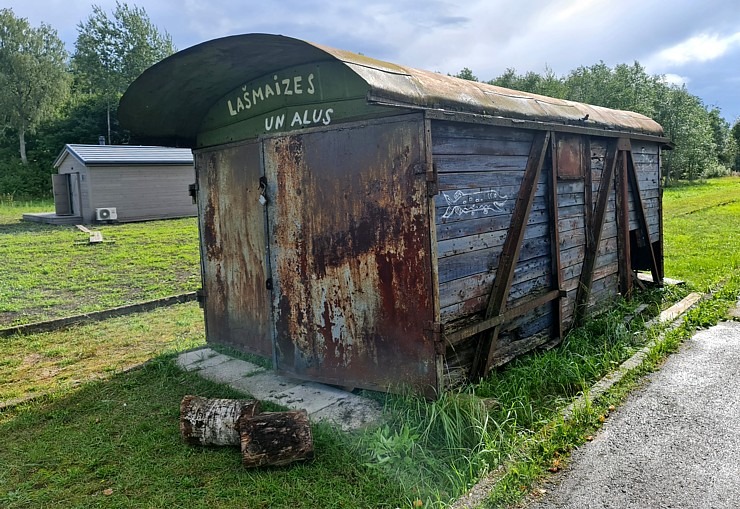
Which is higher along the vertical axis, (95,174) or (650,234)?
(95,174)

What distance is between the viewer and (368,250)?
13.7 ft

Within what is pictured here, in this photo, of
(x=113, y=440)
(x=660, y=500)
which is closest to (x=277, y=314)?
(x=113, y=440)

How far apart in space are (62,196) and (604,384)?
2122 cm

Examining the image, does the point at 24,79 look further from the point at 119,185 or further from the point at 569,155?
the point at 569,155

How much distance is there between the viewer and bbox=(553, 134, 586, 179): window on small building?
5.43 metres

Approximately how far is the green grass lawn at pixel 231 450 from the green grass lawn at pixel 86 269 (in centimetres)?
172

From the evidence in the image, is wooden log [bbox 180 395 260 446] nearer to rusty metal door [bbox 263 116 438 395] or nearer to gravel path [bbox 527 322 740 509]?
rusty metal door [bbox 263 116 438 395]

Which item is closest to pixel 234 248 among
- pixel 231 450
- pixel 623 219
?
pixel 231 450

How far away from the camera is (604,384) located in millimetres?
4570

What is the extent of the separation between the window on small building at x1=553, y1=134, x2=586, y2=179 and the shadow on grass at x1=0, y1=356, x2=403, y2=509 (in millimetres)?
3476

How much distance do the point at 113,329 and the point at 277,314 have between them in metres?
3.23

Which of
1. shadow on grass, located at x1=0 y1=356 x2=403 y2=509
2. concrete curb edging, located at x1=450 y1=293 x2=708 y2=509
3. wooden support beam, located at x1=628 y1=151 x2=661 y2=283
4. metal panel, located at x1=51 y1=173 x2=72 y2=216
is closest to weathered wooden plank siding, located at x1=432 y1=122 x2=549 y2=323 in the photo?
concrete curb edging, located at x1=450 y1=293 x2=708 y2=509

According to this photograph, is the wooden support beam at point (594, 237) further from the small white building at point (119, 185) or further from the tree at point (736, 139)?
the tree at point (736, 139)

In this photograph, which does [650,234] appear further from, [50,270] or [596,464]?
[50,270]
